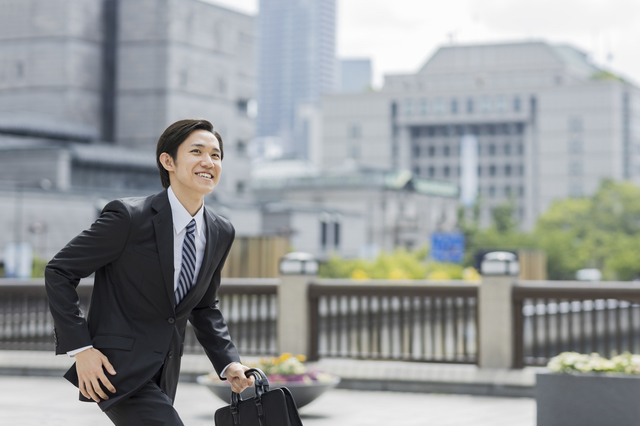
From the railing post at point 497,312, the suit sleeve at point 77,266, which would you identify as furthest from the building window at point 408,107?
the suit sleeve at point 77,266

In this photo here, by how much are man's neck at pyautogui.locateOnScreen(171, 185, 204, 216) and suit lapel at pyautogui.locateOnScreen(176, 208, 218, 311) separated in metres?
0.08

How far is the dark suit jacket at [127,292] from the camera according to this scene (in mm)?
3693

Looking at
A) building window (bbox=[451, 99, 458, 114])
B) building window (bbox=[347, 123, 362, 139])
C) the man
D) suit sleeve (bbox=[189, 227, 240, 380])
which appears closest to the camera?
the man

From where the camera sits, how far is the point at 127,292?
150 inches

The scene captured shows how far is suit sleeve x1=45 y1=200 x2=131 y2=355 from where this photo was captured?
3.65 m

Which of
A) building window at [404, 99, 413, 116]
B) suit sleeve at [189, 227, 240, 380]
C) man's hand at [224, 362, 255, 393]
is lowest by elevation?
man's hand at [224, 362, 255, 393]

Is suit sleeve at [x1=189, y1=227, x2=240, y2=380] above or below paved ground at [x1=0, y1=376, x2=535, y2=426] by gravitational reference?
above

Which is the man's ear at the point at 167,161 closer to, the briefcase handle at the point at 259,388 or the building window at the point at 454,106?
the briefcase handle at the point at 259,388

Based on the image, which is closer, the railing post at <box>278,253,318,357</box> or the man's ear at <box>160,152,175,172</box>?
the man's ear at <box>160,152,175,172</box>

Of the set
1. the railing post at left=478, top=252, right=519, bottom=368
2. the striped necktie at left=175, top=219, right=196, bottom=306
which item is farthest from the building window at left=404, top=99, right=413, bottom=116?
the striped necktie at left=175, top=219, right=196, bottom=306

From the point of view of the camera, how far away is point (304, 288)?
39.5 ft

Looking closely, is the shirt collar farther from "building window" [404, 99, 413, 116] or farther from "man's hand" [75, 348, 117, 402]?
"building window" [404, 99, 413, 116]

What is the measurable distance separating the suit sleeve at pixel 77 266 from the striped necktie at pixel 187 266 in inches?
10.5

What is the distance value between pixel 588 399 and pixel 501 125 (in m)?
137
